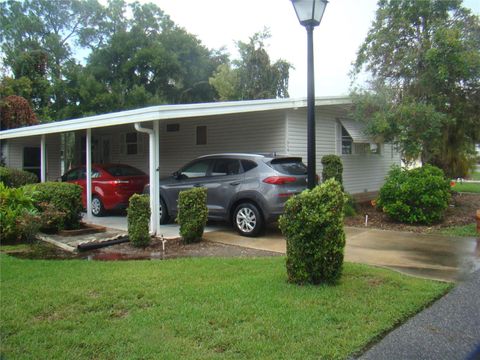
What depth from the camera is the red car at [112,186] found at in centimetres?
1205

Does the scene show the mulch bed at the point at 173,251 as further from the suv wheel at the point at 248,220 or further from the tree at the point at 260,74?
the tree at the point at 260,74

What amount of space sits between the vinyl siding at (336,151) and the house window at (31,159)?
12196 mm

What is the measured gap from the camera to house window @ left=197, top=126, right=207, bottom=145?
44.2ft

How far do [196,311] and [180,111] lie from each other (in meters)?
5.10

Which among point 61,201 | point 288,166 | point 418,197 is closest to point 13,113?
point 61,201

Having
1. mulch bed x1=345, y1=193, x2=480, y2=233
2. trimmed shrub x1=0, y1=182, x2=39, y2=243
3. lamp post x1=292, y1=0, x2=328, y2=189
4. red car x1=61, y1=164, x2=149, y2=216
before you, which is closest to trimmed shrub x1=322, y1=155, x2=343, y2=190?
mulch bed x1=345, y1=193, x2=480, y2=233

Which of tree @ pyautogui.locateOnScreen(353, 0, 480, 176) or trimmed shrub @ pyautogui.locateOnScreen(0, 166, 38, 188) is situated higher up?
tree @ pyautogui.locateOnScreen(353, 0, 480, 176)

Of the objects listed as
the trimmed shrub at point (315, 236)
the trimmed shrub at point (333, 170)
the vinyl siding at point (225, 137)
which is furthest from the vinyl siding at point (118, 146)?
the trimmed shrub at point (315, 236)

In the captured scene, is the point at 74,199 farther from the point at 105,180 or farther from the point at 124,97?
the point at 124,97

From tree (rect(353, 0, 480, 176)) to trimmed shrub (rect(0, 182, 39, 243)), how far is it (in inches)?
320

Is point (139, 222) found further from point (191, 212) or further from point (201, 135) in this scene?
point (201, 135)

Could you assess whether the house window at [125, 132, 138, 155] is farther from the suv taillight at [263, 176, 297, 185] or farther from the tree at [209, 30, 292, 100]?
the tree at [209, 30, 292, 100]

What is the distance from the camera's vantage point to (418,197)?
409 inches

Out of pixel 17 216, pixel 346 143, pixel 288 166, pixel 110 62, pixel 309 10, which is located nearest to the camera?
pixel 309 10
